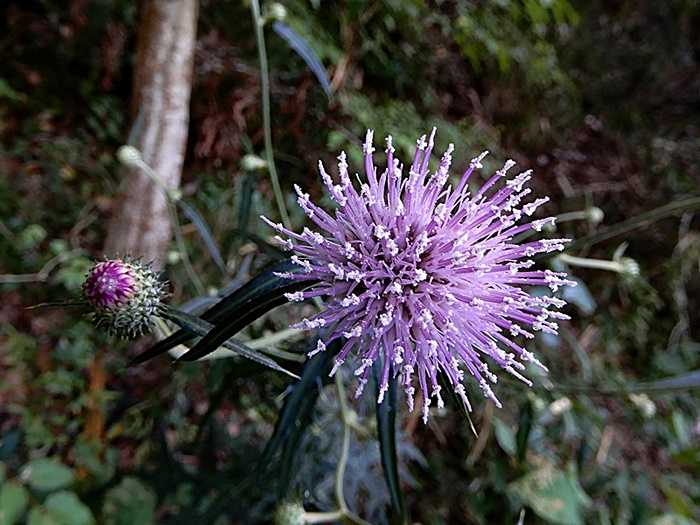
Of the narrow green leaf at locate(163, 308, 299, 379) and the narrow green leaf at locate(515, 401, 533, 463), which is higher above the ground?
the narrow green leaf at locate(515, 401, 533, 463)

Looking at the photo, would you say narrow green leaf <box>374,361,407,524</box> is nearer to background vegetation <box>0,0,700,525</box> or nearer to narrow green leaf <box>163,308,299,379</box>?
narrow green leaf <box>163,308,299,379</box>

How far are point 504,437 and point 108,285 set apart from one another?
1633mm

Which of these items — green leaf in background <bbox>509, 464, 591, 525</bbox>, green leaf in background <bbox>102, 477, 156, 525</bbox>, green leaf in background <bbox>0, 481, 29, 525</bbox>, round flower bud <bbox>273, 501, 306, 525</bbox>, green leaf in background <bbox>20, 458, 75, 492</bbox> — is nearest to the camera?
round flower bud <bbox>273, 501, 306, 525</bbox>

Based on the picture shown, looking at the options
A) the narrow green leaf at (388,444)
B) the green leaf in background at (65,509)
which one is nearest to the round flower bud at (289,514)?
the narrow green leaf at (388,444)

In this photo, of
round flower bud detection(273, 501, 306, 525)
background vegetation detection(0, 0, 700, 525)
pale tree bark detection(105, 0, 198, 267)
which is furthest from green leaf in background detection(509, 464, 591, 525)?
pale tree bark detection(105, 0, 198, 267)

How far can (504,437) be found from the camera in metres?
2.12

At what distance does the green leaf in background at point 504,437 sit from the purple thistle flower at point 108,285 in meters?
1.58

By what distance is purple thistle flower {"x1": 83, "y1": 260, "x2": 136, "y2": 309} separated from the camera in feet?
2.89

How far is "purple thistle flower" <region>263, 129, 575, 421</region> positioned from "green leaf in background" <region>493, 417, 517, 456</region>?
1300 mm

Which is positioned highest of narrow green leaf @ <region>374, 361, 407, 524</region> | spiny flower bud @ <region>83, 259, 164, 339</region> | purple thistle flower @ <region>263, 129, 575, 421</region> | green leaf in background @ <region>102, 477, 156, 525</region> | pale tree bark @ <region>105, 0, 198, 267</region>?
pale tree bark @ <region>105, 0, 198, 267</region>

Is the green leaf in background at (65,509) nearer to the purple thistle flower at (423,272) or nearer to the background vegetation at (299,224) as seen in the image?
the background vegetation at (299,224)

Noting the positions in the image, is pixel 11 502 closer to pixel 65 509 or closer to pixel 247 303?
pixel 65 509

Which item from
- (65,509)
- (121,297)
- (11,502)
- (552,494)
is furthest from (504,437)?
(121,297)

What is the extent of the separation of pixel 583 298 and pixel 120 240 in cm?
164
